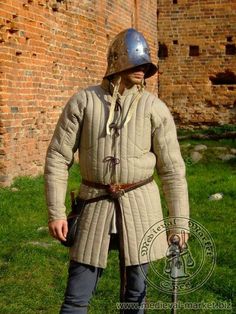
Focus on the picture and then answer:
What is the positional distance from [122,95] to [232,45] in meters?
11.5

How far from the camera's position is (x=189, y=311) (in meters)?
3.79

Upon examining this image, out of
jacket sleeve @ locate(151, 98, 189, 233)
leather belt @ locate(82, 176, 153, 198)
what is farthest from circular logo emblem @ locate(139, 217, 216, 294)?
leather belt @ locate(82, 176, 153, 198)

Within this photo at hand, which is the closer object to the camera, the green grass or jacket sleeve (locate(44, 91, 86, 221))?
jacket sleeve (locate(44, 91, 86, 221))

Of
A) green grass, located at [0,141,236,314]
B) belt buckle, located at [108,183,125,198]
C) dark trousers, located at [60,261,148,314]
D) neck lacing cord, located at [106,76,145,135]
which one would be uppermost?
neck lacing cord, located at [106,76,145,135]

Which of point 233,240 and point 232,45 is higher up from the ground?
point 232,45

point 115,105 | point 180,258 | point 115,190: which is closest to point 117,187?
point 115,190

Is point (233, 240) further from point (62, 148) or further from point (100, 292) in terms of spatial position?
point (62, 148)

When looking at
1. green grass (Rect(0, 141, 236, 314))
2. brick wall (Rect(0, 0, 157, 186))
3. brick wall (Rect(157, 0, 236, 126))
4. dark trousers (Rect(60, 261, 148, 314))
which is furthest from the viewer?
brick wall (Rect(157, 0, 236, 126))

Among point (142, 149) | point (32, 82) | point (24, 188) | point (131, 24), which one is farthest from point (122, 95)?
point (131, 24)

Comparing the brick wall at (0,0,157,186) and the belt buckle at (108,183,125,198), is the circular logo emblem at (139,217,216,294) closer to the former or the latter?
the belt buckle at (108,183,125,198)

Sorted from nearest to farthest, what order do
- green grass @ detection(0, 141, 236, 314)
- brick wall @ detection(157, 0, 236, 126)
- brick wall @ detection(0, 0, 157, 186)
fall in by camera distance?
green grass @ detection(0, 141, 236, 314) < brick wall @ detection(0, 0, 157, 186) < brick wall @ detection(157, 0, 236, 126)

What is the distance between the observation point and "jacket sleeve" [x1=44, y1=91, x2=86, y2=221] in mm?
2891

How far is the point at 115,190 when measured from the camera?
9.41 feet

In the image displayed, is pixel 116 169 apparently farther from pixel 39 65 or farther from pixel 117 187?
pixel 39 65
